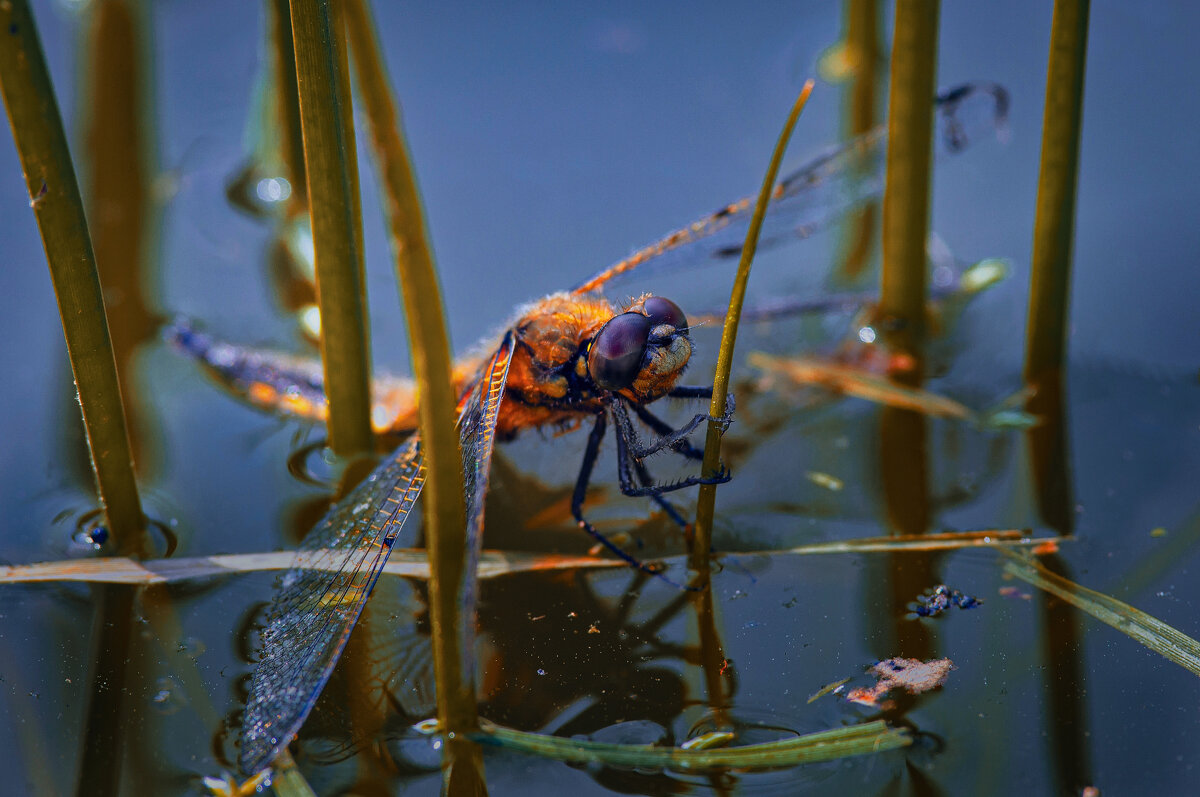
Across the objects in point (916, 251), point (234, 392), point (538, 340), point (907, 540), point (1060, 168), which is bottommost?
point (907, 540)

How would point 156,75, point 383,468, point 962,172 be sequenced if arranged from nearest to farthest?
point 383,468 < point 962,172 < point 156,75

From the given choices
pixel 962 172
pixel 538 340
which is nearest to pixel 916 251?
pixel 962 172

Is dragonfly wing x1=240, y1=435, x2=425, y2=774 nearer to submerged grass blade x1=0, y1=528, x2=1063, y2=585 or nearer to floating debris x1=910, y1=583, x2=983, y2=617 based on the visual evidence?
submerged grass blade x1=0, y1=528, x2=1063, y2=585

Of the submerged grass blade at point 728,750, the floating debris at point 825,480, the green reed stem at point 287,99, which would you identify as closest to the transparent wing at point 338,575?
the submerged grass blade at point 728,750

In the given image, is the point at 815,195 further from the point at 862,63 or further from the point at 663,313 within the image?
the point at 862,63

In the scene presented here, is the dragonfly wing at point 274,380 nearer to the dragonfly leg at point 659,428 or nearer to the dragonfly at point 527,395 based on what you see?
the dragonfly at point 527,395

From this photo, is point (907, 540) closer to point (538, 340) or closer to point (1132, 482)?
point (1132, 482)

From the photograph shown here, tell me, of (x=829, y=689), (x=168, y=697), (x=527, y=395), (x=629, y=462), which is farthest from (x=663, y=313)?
(x=168, y=697)

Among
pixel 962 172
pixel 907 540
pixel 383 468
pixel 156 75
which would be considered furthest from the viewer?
pixel 156 75
